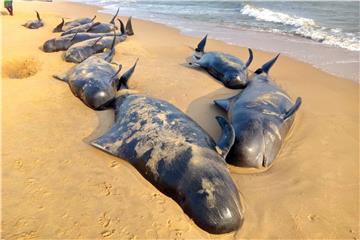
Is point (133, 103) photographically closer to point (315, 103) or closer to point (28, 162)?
point (28, 162)

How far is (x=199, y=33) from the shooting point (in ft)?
41.7

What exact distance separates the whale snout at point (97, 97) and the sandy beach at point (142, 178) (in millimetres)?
160

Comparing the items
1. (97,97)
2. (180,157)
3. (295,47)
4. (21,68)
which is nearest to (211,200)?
(180,157)

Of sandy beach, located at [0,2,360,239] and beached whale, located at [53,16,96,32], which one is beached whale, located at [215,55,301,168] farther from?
beached whale, located at [53,16,96,32]

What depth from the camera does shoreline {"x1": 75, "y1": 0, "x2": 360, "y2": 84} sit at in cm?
827

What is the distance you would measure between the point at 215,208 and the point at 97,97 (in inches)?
130

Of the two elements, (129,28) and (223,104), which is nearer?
(223,104)

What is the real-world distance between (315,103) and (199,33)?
7.24 metres

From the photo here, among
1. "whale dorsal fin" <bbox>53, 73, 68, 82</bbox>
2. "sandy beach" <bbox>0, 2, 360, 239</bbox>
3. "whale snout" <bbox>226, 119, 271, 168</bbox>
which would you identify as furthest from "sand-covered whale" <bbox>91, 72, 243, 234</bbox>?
"whale dorsal fin" <bbox>53, 73, 68, 82</bbox>

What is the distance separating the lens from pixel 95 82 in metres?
6.12

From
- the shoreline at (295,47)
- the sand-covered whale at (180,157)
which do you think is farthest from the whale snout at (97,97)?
the shoreline at (295,47)

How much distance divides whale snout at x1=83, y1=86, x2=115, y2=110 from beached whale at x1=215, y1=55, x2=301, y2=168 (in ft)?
6.10

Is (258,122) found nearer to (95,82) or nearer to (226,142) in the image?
(226,142)

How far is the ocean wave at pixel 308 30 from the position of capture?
10733mm
